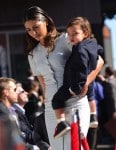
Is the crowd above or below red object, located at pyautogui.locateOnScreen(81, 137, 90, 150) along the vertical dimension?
above

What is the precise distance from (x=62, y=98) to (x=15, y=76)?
35.1 feet

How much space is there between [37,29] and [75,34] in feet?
1.07

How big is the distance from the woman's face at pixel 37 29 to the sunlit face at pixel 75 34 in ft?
0.71

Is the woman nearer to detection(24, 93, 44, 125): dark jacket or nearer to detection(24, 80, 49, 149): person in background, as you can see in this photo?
detection(24, 80, 49, 149): person in background

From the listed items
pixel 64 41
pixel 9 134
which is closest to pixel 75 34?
pixel 64 41

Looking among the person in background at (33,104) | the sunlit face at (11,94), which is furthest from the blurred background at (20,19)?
the sunlit face at (11,94)

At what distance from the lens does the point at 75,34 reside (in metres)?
5.50

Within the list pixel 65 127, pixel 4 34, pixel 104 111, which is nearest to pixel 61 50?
pixel 65 127

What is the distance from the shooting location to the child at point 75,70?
5.34m

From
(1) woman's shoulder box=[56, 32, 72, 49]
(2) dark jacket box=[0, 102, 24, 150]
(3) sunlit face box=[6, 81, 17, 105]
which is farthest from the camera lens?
(3) sunlit face box=[6, 81, 17, 105]

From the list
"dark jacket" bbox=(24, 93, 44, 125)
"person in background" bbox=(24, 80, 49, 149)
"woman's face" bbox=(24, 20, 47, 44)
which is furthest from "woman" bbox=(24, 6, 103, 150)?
"dark jacket" bbox=(24, 93, 44, 125)

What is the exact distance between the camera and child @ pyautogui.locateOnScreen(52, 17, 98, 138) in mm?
5340

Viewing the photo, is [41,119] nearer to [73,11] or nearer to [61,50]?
[61,50]

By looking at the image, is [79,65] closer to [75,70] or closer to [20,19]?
[75,70]
